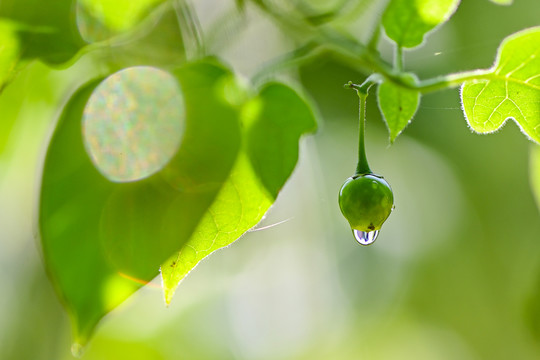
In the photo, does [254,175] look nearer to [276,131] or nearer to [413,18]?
[276,131]

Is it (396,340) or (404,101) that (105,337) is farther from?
(404,101)

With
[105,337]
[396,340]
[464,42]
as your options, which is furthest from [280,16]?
[396,340]

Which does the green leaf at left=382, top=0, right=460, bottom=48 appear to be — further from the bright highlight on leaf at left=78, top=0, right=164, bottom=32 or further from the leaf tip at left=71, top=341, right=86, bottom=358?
the leaf tip at left=71, top=341, right=86, bottom=358

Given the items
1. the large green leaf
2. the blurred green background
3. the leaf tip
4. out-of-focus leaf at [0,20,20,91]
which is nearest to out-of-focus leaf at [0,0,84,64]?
out-of-focus leaf at [0,20,20,91]

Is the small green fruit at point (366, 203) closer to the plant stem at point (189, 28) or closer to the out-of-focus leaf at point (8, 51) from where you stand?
the plant stem at point (189, 28)

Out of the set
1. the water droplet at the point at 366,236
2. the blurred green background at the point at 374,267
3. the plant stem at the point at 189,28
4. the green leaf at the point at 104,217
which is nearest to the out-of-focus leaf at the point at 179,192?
the green leaf at the point at 104,217
